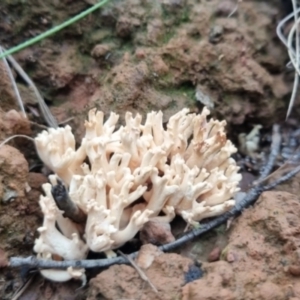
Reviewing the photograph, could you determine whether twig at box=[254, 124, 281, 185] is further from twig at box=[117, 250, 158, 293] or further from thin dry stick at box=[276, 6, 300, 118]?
twig at box=[117, 250, 158, 293]

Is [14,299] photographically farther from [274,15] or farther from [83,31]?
[274,15]

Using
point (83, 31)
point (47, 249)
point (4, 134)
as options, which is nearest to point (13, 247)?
point (47, 249)

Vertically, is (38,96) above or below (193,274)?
above

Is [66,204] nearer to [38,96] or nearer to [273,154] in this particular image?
[38,96]

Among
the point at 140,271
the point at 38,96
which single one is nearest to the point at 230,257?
the point at 140,271

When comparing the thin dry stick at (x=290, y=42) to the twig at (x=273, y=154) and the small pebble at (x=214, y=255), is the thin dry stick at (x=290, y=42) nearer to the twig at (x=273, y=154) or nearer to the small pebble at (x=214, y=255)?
the twig at (x=273, y=154)

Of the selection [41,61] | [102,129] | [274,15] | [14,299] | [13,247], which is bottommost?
[14,299]
